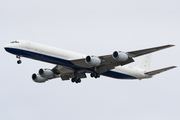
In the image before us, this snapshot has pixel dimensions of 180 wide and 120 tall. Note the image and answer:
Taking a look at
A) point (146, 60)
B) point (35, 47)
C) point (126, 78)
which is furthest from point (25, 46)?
point (146, 60)

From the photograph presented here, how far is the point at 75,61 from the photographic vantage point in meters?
52.4

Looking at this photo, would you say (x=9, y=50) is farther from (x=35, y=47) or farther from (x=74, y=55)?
(x=74, y=55)

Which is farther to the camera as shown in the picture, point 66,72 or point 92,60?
point 66,72

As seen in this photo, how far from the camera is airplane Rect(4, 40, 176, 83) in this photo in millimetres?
50844

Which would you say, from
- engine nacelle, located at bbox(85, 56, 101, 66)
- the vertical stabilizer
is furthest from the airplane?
the vertical stabilizer

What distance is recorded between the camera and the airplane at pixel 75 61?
167 feet

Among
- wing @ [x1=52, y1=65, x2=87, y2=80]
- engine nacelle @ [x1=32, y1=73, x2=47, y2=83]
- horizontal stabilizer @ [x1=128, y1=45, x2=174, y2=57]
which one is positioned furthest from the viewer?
engine nacelle @ [x1=32, y1=73, x2=47, y2=83]

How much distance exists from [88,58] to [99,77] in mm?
5404

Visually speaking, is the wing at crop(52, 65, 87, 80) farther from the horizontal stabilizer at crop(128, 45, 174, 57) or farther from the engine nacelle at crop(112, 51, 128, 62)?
the horizontal stabilizer at crop(128, 45, 174, 57)

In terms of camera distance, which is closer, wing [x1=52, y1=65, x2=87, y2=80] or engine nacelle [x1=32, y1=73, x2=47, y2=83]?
wing [x1=52, y1=65, x2=87, y2=80]

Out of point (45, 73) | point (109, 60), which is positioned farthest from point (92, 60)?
point (45, 73)

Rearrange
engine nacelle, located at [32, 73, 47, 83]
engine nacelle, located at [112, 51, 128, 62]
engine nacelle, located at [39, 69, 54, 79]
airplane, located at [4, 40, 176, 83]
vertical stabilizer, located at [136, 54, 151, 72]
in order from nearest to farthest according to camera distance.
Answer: engine nacelle, located at [112, 51, 128, 62] → airplane, located at [4, 40, 176, 83] → engine nacelle, located at [39, 69, 54, 79] → engine nacelle, located at [32, 73, 47, 83] → vertical stabilizer, located at [136, 54, 151, 72]

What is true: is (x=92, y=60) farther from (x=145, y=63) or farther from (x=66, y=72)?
(x=145, y=63)

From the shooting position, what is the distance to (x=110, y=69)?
54844 mm
